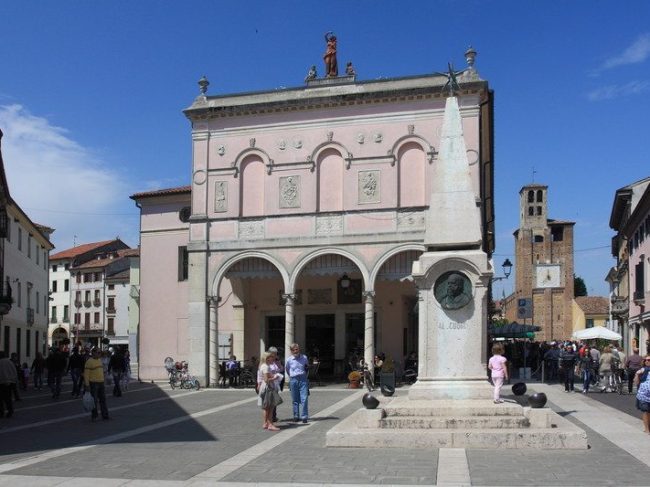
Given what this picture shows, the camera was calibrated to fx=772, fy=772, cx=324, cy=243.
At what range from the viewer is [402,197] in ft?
89.5

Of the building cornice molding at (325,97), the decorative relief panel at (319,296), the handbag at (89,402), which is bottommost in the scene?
the handbag at (89,402)

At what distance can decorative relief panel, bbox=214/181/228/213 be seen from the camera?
2892 cm

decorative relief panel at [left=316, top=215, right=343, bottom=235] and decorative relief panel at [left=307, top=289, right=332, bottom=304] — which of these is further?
decorative relief panel at [left=307, top=289, right=332, bottom=304]

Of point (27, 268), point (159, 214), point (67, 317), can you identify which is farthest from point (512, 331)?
point (67, 317)

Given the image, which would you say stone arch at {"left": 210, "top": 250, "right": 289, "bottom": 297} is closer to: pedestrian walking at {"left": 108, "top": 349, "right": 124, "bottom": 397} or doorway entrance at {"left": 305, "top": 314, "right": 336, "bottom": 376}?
doorway entrance at {"left": 305, "top": 314, "right": 336, "bottom": 376}

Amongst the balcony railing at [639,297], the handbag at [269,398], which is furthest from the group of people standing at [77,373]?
the balcony railing at [639,297]

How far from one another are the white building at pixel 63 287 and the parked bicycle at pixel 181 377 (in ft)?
192

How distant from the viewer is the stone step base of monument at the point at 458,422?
11.9 m

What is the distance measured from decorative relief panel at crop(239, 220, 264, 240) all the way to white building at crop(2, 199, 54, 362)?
50.1ft

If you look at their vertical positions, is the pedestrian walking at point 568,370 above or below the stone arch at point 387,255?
below

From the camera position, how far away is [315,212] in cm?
2781

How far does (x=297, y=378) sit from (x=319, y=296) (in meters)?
15.3

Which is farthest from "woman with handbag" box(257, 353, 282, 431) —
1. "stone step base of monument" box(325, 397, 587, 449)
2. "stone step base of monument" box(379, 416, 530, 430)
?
"stone step base of monument" box(379, 416, 530, 430)

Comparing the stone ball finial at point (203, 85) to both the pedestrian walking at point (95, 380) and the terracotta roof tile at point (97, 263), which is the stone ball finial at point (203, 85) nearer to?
the pedestrian walking at point (95, 380)
